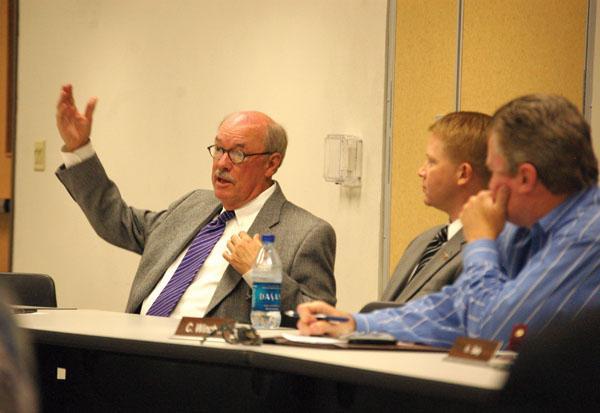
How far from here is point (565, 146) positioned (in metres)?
2.10

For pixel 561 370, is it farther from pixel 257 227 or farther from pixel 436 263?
pixel 257 227

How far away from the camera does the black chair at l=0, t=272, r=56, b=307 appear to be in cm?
329

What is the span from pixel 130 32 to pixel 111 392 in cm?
347

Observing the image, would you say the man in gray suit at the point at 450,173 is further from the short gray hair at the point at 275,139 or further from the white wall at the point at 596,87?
the white wall at the point at 596,87

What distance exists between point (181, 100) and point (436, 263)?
118 inches

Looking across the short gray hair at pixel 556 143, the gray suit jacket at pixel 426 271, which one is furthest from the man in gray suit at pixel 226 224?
the short gray hair at pixel 556 143

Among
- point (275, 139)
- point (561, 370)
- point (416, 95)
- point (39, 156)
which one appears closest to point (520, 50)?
point (416, 95)

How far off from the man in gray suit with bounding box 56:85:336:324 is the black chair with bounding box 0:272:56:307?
0.28m

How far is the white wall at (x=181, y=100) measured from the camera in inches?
185

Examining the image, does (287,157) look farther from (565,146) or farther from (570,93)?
(565,146)

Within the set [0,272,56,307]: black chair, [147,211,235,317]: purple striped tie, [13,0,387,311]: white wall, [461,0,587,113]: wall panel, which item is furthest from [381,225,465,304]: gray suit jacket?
[13,0,387,311]: white wall

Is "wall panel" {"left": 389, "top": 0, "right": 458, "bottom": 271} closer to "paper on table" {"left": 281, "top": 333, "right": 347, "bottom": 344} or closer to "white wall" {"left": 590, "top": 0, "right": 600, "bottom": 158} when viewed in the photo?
"white wall" {"left": 590, "top": 0, "right": 600, "bottom": 158}

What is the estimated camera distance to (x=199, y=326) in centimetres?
232

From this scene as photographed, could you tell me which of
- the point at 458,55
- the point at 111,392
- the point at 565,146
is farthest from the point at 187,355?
the point at 458,55
